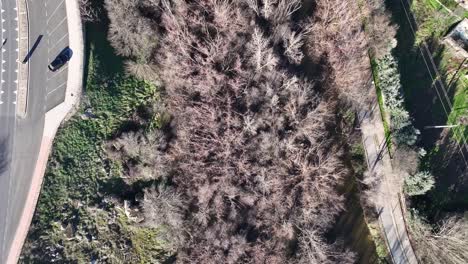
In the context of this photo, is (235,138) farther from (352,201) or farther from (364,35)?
(364,35)

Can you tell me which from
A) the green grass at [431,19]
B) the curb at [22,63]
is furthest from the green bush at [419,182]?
the curb at [22,63]

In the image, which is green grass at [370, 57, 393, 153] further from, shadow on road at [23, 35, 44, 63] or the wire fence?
shadow on road at [23, 35, 44, 63]

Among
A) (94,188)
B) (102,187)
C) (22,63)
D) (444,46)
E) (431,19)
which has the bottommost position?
(94,188)

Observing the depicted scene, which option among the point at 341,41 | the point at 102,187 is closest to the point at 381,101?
the point at 341,41

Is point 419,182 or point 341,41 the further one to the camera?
point 419,182

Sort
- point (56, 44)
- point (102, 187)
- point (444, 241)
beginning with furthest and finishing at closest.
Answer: point (444, 241)
point (56, 44)
point (102, 187)

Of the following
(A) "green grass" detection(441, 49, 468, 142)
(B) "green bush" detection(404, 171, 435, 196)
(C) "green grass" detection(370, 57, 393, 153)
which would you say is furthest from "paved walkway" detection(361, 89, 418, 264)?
(A) "green grass" detection(441, 49, 468, 142)

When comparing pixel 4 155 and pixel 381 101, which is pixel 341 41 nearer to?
pixel 381 101
